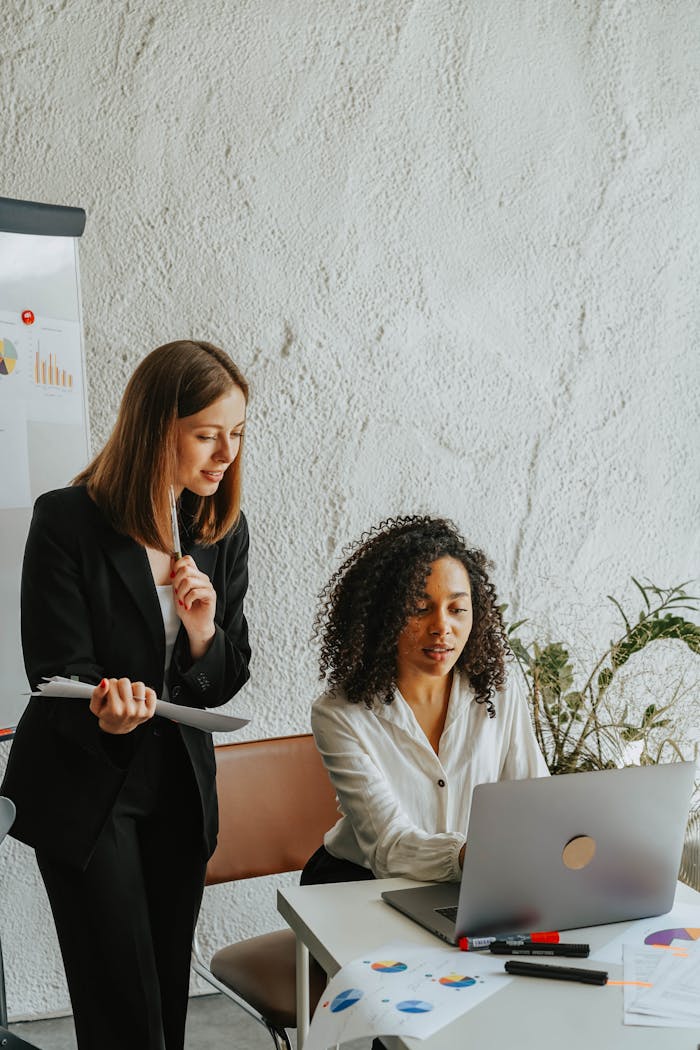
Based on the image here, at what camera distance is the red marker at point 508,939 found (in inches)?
53.1

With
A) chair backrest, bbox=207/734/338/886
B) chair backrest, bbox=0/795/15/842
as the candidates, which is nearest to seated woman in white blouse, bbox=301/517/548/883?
chair backrest, bbox=207/734/338/886

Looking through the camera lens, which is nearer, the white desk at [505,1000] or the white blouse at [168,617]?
the white desk at [505,1000]

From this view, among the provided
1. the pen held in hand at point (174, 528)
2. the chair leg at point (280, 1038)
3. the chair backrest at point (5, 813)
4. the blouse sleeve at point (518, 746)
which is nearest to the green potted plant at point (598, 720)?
the blouse sleeve at point (518, 746)

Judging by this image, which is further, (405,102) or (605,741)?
(405,102)

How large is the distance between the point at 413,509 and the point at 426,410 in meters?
0.27

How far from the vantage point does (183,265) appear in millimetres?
2730

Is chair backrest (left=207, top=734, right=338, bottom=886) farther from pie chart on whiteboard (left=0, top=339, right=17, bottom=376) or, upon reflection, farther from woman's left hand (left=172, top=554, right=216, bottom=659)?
pie chart on whiteboard (left=0, top=339, right=17, bottom=376)

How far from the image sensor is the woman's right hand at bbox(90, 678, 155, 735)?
5.08ft

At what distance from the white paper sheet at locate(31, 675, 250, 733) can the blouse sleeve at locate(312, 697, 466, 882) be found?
302mm

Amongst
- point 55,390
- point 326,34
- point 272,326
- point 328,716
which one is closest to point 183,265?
point 272,326

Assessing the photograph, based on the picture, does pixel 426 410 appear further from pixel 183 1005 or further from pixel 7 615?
pixel 183 1005

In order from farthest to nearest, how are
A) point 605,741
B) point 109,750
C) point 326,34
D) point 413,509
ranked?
point 413,509 → point 326,34 → point 605,741 → point 109,750

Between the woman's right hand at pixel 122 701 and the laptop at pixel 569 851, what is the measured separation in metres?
0.48

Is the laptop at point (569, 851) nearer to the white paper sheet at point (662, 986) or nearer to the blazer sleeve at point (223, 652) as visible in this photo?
the white paper sheet at point (662, 986)
